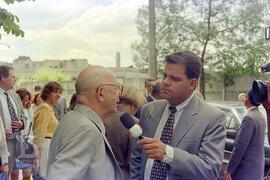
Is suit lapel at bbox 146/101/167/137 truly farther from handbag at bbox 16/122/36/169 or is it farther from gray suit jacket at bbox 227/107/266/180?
handbag at bbox 16/122/36/169

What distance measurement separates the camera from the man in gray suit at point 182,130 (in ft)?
8.81

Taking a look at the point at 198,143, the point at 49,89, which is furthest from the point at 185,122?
the point at 49,89

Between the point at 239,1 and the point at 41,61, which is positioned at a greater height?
the point at 239,1

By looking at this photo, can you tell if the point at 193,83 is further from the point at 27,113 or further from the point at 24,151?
the point at 27,113

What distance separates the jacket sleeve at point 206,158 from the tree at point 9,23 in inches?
70.6

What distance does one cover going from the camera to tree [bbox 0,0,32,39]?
359cm

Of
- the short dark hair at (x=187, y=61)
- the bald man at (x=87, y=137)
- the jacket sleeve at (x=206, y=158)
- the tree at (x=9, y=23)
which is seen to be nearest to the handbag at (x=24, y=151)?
the tree at (x=9, y=23)

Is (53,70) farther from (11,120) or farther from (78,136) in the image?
(78,136)

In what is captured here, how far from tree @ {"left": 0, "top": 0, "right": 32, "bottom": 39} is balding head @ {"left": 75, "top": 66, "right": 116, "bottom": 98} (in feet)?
4.89

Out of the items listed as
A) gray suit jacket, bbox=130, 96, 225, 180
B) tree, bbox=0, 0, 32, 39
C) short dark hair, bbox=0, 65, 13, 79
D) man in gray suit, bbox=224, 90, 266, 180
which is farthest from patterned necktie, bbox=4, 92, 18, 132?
gray suit jacket, bbox=130, 96, 225, 180

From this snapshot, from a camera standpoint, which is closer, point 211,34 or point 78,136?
point 78,136

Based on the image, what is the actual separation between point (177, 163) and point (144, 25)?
15.5 meters

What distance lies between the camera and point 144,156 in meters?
2.98

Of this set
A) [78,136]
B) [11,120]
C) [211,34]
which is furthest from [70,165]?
[211,34]
